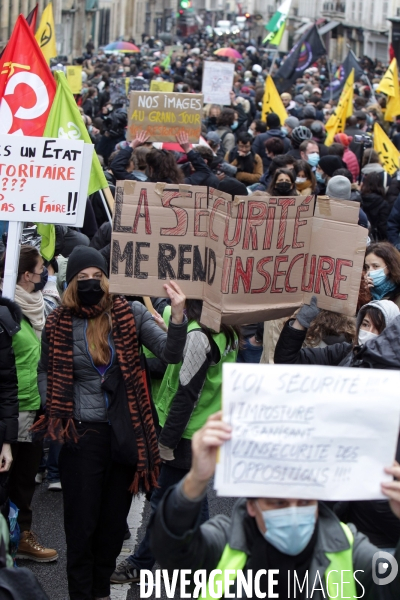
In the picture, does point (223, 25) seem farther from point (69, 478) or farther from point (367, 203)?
point (69, 478)

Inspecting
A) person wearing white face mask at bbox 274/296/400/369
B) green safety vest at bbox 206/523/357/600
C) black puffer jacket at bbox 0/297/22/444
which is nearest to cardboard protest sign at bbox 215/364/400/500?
green safety vest at bbox 206/523/357/600

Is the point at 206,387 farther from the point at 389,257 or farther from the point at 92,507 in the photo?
the point at 389,257

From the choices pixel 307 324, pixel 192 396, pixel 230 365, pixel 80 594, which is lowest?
pixel 80 594

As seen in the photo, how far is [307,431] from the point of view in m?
2.51

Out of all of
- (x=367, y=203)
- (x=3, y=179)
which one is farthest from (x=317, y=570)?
(x=367, y=203)

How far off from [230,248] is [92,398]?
2.86ft

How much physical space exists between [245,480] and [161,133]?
277 inches

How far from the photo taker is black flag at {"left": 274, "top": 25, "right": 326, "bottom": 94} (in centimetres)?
2008

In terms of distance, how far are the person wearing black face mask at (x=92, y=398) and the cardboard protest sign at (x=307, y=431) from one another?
62.1 inches

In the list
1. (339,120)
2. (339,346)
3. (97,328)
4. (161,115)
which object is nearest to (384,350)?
(339,346)

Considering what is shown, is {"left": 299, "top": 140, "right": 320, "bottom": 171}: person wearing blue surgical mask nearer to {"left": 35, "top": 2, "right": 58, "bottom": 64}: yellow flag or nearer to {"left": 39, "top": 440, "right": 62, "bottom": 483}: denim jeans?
{"left": 35, "top": 2, "right": 58, "bottom": 64}: yellow flag

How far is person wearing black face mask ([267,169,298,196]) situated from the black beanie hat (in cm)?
303

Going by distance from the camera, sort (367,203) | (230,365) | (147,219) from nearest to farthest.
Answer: (230,365) < (147,219) < (367,203)

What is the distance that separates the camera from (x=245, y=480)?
2500 millimetres
